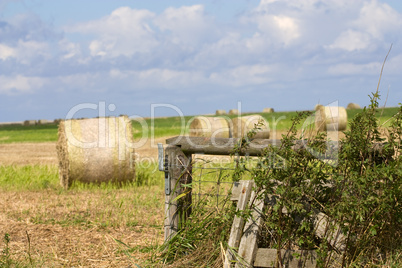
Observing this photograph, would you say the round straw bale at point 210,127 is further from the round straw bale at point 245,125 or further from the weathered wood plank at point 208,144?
the weathered wood plank at point 208,144

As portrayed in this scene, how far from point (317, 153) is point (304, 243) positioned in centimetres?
95

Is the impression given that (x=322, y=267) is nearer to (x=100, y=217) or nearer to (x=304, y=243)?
(x=304, y=243)

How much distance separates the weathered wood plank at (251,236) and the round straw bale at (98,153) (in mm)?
6550

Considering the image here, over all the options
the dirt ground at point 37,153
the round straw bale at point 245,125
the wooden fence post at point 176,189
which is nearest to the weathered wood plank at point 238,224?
the wooden fence post at point 176,189

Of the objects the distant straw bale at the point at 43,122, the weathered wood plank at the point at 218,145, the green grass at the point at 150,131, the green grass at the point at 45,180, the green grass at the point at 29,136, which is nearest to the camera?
the weathered wood plank at the point at 218,145

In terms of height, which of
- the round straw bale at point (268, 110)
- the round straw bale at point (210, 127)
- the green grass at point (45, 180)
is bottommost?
the green grass at point (45, 180)

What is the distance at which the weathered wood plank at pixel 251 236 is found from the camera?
15.9 ft

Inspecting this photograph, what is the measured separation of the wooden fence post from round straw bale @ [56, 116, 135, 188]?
5.64 meters

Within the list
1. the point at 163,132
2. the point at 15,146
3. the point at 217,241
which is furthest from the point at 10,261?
the point at 163,132

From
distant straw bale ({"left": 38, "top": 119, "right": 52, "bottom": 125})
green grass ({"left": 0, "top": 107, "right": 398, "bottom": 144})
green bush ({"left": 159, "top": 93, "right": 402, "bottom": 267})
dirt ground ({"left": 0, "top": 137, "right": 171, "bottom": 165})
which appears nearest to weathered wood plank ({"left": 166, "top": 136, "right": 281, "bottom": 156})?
green bush ({"left": 159, "top": 93, "right": 402, "bottom": 267})

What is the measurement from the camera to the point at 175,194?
560 cm

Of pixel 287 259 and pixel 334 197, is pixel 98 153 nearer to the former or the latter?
pixel 287 259

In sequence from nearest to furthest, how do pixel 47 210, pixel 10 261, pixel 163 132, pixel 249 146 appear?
pixel 249 146 → pixel 10 261 → pixel 47 210 → pixel 163 132

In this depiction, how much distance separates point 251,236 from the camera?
4.90 metres
